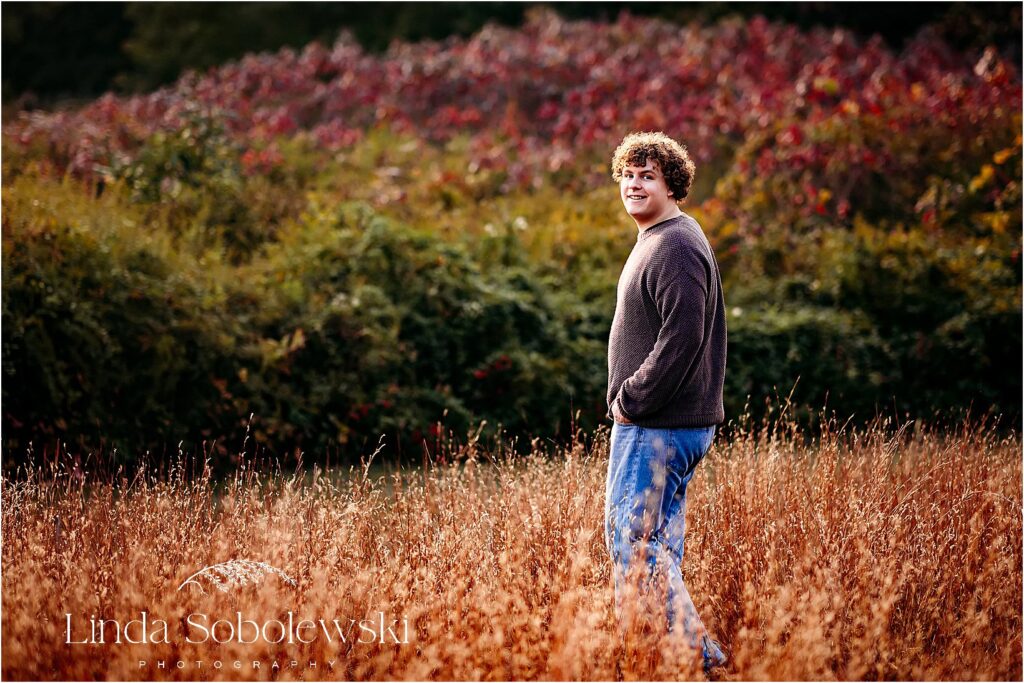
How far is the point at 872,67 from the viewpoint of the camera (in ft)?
46.2

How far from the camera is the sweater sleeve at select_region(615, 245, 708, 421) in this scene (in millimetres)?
3139

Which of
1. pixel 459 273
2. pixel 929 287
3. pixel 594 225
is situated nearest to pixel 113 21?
pixel 594 225

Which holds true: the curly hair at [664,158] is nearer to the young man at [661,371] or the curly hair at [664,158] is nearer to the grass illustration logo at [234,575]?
the young man at [661,371]

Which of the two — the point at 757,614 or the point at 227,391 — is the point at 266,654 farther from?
the point at 227,391

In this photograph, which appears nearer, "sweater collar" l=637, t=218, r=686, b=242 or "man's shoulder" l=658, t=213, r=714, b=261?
"man's shoulder" l=658, t=213, r=714, b=261

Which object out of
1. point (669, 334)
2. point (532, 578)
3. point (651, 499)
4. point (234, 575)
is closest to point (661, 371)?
point (669, 334)

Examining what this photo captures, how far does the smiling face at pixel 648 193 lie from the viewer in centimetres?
334

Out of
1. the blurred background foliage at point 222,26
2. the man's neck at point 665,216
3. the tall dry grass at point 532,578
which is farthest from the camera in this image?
the blurred background foliage at point 222,26

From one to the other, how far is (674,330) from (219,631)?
1.93 metres

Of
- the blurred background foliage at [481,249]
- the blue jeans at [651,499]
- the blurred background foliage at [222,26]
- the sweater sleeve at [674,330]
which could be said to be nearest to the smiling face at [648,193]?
the sweater sleeve at [674,330]

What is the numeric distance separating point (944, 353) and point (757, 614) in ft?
17.8

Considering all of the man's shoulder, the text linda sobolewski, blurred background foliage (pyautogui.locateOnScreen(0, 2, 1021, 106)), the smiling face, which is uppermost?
blurred background foliage (pyautogui.locateOnScreen(0, 2, 1021, 106))

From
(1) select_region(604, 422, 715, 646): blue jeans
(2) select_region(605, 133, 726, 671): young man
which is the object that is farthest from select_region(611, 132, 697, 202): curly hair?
(1) select_region(604, 422, 715, 646): blue jeans

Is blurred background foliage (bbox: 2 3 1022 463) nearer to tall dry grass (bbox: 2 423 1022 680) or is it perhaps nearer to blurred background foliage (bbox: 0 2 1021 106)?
tall dry grass (bbox: 2 423 1022 680)
